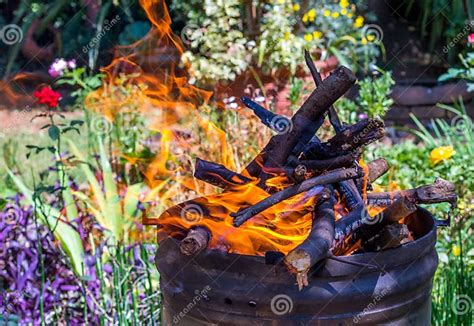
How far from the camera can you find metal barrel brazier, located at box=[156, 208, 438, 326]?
192 centimetres

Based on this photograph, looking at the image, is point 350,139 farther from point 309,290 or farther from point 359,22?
point 359,22

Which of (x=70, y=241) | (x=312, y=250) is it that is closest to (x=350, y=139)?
(x=312, y=250)

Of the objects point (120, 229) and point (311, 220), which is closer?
point (311, 220)

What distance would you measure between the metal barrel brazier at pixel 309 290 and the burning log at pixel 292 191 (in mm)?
164

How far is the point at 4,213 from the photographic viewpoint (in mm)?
3717

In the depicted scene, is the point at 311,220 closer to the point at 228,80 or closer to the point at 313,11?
the point at 228,80

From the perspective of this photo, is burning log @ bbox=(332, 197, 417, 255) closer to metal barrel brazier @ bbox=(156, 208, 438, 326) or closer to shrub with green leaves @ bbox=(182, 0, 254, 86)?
metal barrel brazier @ bbox=(156, 208, 438, 326)

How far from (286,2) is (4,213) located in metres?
2.98

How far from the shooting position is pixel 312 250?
6.00ft

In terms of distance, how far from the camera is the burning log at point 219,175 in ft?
7.84

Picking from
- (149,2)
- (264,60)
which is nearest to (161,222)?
(149,2)

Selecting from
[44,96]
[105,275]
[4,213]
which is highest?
[44,96]

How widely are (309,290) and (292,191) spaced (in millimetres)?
349

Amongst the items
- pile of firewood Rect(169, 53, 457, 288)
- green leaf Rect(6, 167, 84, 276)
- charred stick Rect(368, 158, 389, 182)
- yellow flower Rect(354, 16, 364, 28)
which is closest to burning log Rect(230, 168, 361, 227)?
pile of firewood Rect(169, 53, 457, 288)
